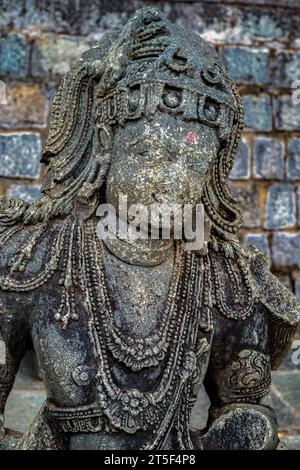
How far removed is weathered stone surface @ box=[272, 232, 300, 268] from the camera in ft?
16.8

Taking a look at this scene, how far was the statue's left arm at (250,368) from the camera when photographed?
7.09 ft

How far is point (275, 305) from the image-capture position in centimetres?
233

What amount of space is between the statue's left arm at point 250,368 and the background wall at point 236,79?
9.03 feet

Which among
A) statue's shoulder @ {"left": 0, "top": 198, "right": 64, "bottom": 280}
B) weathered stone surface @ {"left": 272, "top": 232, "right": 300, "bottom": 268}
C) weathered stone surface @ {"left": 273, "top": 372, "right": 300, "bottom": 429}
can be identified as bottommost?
weathered stone surface @ {"left": 273, "top": 372, "right": 300, "bottom": 429}

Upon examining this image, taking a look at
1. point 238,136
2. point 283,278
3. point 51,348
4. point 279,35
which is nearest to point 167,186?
point 238,136

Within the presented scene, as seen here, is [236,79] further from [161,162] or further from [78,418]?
[78,418]

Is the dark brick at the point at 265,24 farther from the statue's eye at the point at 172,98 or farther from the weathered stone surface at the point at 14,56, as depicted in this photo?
the statue's eye at the point at 172,98

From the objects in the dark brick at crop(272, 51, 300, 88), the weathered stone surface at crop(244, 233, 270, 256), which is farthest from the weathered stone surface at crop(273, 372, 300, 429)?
the dark brick at crop(272, 51, 300, 88)

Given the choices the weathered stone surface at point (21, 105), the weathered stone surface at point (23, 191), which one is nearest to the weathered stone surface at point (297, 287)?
the weathered stone surface at point (23, 191)

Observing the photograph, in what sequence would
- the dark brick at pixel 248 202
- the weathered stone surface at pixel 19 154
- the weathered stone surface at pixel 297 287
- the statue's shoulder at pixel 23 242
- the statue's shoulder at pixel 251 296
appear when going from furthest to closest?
the dark brick at pixel 248 202 < the weathered stone surface at pixel 297 287 < the weathered stone surface at pixel 19 154 < the statue's shoulder at pixel 251 296 < the statue's shoulder at pixel 23 242

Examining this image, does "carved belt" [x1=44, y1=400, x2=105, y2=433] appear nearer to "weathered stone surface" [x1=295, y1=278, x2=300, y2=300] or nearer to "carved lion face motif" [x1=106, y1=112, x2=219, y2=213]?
"carved lion face motif" [x1=106, y1=112, x2=219, y2=213]

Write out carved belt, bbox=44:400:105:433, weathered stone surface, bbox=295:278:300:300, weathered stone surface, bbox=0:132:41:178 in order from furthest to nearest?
1. weathered stone surface, bbox=295:278:300:300
2. weathered stone surface, bbox=0:132:41:178
3. carved belt, bbox=44:400:105:433

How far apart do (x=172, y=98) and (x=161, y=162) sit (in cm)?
18

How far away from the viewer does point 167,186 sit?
205 centimetres
